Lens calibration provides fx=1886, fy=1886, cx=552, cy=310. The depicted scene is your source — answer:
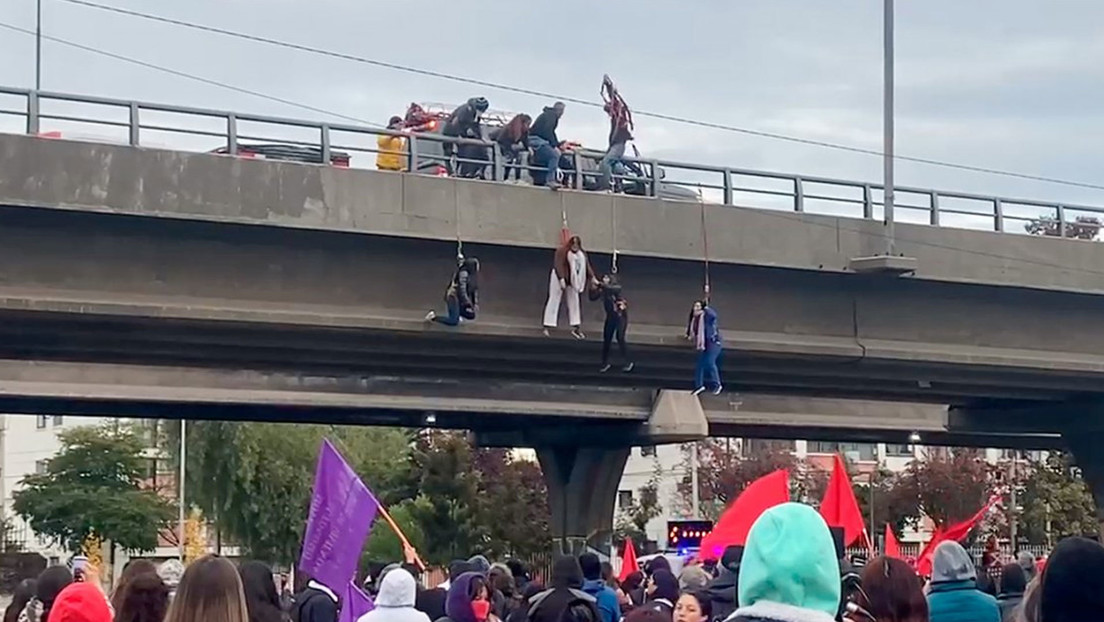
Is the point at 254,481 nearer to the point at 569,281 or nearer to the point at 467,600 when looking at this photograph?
the point at 569,281

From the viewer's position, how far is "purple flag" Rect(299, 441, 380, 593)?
966 centimetres

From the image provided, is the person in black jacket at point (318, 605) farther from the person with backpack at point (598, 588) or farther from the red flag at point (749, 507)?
the red flag at point (749, 507)

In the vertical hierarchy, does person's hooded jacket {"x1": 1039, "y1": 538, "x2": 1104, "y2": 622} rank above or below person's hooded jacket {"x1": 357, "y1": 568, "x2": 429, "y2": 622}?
above

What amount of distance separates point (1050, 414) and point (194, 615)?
37160mm

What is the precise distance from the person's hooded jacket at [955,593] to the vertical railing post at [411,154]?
60.2 ft

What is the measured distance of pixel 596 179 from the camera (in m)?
28.0

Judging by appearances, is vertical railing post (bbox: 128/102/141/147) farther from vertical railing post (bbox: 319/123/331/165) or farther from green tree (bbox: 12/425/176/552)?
green tree (bbox: 12/425/176/552)

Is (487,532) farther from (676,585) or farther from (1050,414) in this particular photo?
(676,585)

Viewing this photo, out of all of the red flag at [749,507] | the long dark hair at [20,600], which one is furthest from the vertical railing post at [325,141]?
the long dark hair at [20,600]

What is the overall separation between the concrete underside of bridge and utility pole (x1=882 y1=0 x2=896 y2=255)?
13.7 inches

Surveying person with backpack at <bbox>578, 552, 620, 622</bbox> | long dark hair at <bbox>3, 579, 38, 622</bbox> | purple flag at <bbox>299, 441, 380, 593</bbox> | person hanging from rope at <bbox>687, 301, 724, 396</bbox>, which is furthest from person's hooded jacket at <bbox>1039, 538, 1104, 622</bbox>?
person hanging from rope at <bbox>687, 301, 724, 396</bbox>

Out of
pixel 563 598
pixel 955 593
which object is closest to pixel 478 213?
pixel 563 598

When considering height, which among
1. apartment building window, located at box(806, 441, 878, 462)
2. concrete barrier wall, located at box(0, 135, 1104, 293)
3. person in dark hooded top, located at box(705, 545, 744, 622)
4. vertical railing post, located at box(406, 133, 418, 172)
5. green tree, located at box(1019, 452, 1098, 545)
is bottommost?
green tree, located at box(1019, 452, 1098, 545)

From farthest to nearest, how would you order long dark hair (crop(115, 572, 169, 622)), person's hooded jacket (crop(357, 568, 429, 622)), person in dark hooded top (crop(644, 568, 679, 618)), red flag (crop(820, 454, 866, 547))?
red flag (crop(820, 454, 866, 547))
person in dark hooded top (crop(644, 568, 679, 618))
person's hooded jacket (crop(357, 568, 429, 622))
long dark hair (crop(115, 572, 169, 622))
